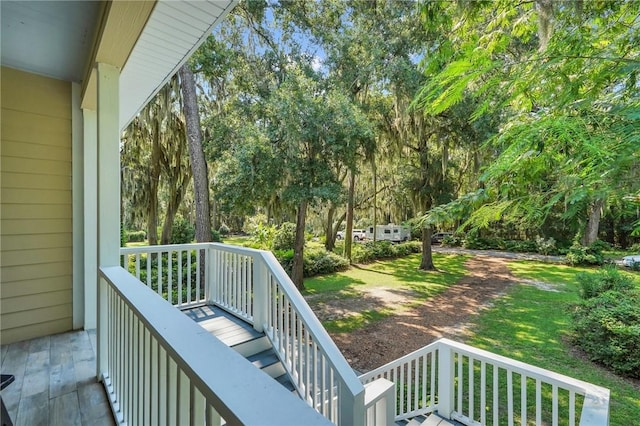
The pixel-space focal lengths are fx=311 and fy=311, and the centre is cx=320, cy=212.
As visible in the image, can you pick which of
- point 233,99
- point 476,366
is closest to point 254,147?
point 233,99

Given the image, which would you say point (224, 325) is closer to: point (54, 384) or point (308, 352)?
point (308, 352)

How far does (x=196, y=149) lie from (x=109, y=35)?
5192 millimetres

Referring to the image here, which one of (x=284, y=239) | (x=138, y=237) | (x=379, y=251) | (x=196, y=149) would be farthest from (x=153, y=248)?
(x=138, y=237)

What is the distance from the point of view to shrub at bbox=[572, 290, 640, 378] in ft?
13.8

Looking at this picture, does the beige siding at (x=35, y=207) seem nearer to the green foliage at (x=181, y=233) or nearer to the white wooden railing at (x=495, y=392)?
the white wooden railing at (x=495, y=392)

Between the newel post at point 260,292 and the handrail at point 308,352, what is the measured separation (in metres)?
0.02

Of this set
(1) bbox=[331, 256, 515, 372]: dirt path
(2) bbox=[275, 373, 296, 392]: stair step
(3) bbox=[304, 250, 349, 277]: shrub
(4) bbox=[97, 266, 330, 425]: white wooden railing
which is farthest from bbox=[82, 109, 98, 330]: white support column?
(3) bbox=[304, 250, 349, 277]: shrub

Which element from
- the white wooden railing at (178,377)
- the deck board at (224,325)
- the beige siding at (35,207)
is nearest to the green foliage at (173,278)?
the deck board at (224,325)

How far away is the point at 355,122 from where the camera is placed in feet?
22.4

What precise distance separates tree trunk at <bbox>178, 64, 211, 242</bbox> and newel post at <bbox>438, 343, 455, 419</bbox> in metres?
5.32

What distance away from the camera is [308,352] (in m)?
2.47

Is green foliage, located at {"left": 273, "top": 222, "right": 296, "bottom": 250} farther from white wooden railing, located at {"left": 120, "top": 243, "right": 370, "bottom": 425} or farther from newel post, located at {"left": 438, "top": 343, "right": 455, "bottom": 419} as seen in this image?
newel post, located at {"left": 438, "top": 343, "right": 455, "bottom": 419}

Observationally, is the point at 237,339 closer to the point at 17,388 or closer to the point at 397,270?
the point at 17,388

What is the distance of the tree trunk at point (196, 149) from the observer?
21.7 ft
